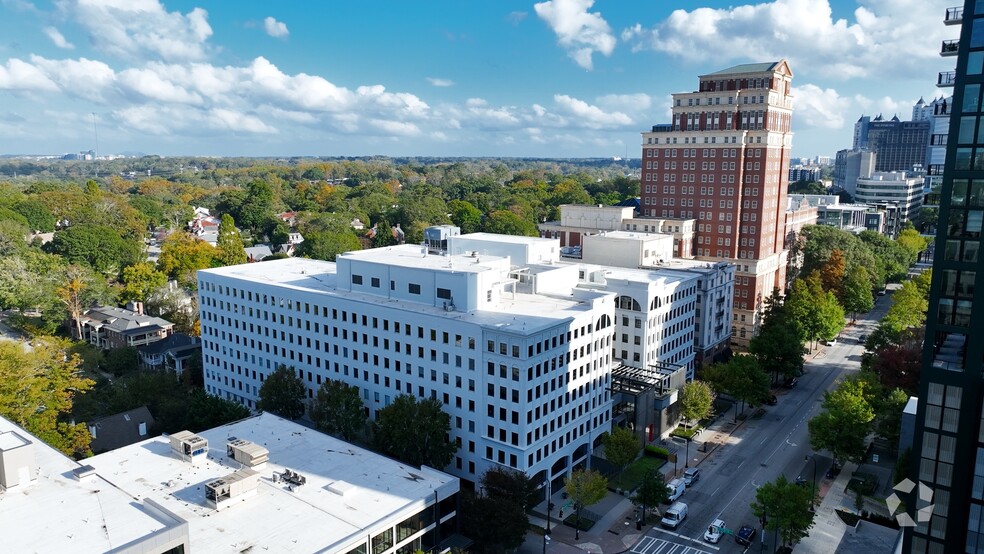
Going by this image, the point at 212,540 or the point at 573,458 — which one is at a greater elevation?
the point at 212,540

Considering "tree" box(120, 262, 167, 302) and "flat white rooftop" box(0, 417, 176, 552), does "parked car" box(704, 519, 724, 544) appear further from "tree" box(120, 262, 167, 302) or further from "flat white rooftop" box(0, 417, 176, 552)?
"tree" box(120, 262, 167, 302)

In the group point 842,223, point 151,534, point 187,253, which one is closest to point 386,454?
point 151,534

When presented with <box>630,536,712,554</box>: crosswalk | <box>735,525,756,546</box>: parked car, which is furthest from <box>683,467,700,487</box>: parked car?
<box>630,536,712,554</box>: crosswalk

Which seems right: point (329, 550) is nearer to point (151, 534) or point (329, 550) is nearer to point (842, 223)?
point (151, 534)

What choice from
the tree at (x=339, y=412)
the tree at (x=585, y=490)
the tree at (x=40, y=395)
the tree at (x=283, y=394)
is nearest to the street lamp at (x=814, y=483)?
the tree at (x=585, y=490)

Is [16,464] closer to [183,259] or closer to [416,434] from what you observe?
[416,434]
